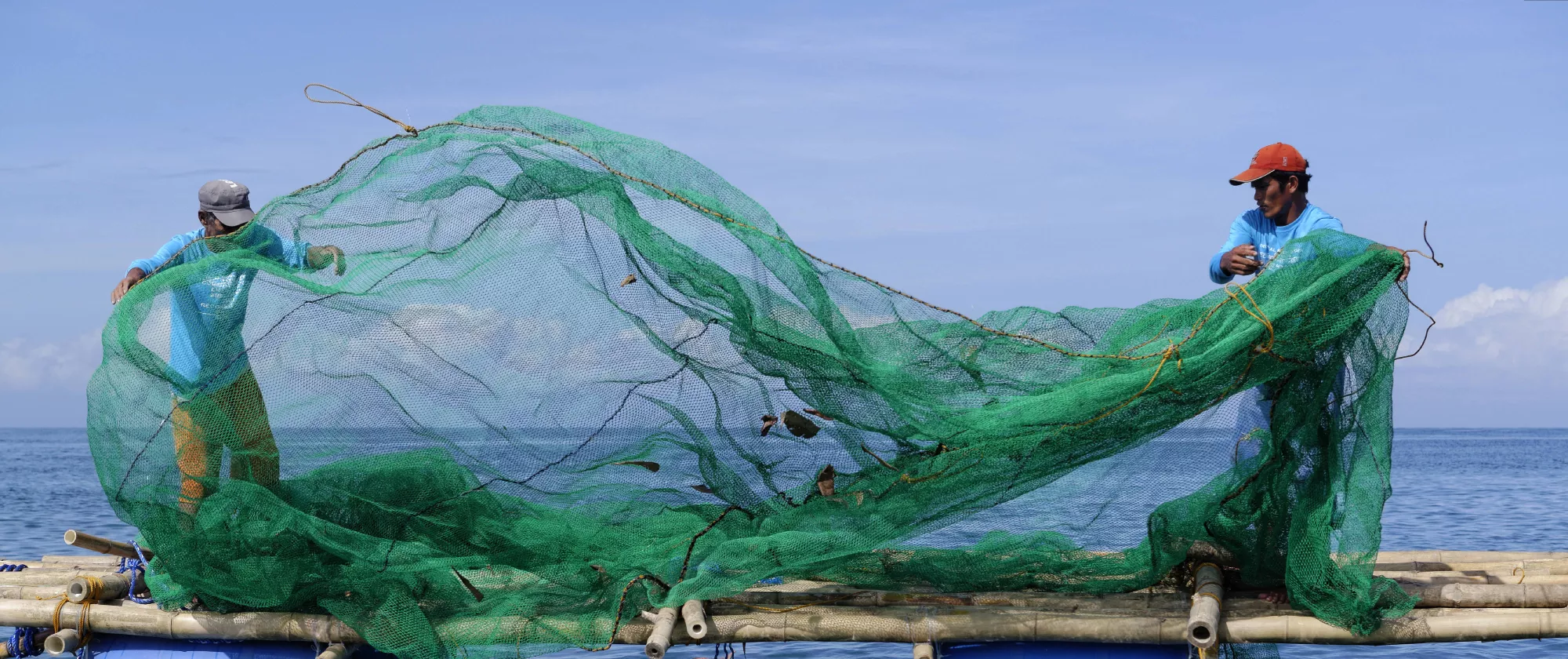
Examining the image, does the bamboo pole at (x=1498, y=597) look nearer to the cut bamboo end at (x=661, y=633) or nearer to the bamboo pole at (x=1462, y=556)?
the bamboo pole at (x=1462, y=556)

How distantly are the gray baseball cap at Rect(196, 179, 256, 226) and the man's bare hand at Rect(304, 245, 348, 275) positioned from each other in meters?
0.32

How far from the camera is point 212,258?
468 centimetres

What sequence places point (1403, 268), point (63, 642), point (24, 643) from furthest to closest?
point (24, 643), point (63, 642), point (1403, 268)

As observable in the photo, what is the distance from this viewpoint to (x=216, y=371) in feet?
15.4

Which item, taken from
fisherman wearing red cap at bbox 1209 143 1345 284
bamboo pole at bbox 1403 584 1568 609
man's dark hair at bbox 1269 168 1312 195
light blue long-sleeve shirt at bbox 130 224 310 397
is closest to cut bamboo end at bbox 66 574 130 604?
light blue long-sleeve shirt at bbox 130 224 310 397

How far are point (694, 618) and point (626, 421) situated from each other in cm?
81

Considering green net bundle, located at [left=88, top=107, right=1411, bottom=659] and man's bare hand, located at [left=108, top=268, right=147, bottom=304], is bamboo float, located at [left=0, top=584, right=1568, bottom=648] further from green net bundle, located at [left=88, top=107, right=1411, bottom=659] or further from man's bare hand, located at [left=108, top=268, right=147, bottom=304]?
man's bare hand, located at [left=108, top=268, right=147, bottom=304]

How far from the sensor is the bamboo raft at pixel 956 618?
4355 millimetres

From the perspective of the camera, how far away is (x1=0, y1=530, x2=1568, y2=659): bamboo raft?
4.36 m

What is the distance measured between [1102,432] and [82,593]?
4.11 metres

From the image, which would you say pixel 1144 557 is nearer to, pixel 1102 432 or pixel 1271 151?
pixel 1102 432

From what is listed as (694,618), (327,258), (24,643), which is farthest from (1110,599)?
(24,643)

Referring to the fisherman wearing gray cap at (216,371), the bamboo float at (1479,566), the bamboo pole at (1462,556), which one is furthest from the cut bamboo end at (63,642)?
the bamboo pole at (1462,556)

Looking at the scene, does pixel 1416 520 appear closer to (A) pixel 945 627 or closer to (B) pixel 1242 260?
(B) pixel 1242 260
